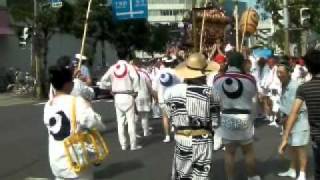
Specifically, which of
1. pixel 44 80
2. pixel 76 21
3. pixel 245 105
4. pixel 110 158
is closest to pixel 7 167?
pixel 110 158

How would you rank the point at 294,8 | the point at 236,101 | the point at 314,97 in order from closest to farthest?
the point at 314,97, the point at 236,101, the point at 294,8

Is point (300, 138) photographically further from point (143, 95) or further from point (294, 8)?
point (294, 8)

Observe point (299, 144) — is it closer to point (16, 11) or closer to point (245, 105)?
point (245, 105)

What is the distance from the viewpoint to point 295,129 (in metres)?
8.53

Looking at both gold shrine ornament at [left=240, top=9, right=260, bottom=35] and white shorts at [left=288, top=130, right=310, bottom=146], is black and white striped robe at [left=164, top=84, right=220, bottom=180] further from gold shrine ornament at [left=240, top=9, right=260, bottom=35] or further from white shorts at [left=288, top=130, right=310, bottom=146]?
gold shrine ornament at [left=240, top=9, right=260, bottom=35]

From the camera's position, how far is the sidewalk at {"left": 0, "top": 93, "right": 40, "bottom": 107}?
29.2 m

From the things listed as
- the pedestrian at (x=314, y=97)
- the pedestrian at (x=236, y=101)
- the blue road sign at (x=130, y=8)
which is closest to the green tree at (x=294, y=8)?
the blue road sign at (x=130, y=8)

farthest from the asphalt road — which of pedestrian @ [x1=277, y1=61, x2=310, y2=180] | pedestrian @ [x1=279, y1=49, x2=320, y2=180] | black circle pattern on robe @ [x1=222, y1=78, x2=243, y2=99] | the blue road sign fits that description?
the blue road sign

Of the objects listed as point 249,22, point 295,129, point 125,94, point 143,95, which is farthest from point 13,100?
point 295,129

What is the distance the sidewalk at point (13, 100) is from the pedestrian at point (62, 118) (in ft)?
75.5

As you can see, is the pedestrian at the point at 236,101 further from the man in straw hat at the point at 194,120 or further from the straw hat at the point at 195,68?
the man in straw hat at the point at 194,120

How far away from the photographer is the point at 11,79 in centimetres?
3869

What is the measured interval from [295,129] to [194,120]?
2592mm

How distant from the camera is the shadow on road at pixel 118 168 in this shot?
980 cm
